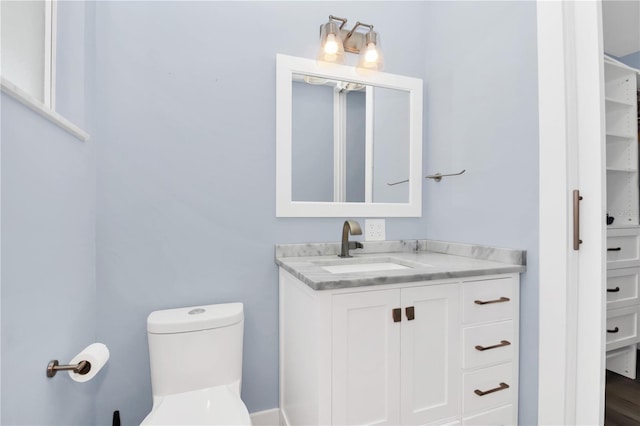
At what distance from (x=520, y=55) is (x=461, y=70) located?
12.6 inches

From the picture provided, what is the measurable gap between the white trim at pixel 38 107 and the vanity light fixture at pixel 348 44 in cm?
112

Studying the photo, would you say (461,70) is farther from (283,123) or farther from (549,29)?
(283,123)

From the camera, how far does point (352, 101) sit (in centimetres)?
168

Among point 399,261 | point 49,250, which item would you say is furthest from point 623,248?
point 49,250

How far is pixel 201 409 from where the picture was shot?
42.9 inches

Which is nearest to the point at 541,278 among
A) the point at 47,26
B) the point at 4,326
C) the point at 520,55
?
the point at 520,55

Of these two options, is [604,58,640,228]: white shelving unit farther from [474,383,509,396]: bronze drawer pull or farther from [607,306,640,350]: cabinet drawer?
[474,383,509,396]: bronze drawer pull

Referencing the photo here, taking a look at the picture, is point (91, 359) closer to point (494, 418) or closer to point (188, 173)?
point (188, 173)

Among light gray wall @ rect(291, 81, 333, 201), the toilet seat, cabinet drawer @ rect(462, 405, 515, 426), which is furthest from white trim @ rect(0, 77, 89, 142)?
cabinet drawer @ rect(462, 405, 515, 426)

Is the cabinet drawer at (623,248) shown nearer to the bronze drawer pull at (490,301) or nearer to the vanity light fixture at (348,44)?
the bronze drawer pull at (490,301)

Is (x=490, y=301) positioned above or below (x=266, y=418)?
above

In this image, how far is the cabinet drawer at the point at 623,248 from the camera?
74.5 inches

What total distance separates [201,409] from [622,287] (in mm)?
2569

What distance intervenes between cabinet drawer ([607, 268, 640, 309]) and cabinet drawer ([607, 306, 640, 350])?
44mm
